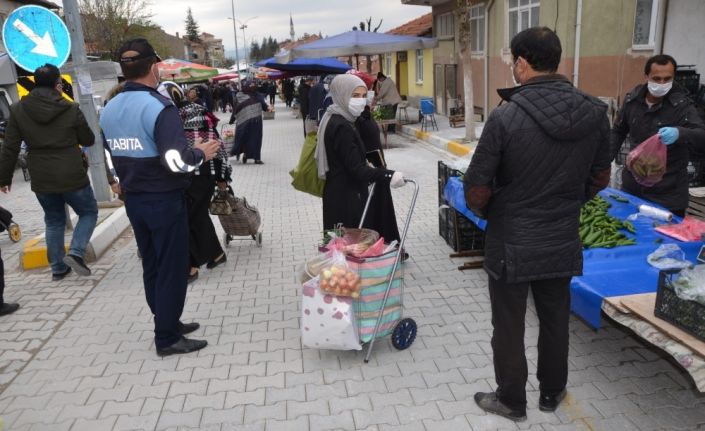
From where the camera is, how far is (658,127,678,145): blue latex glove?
152 inches

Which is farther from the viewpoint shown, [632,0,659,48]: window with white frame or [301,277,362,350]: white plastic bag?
[632,0,659,48]: window with white frame

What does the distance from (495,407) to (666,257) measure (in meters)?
1.60

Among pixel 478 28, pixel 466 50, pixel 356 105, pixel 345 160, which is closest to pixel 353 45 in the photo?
pixel 466 50

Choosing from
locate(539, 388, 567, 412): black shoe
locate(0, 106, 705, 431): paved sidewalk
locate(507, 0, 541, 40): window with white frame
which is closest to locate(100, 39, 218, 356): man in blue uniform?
locate(0, 106, 705, 431): paved sidewalk

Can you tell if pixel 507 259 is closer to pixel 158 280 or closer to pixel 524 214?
pixel 524 214

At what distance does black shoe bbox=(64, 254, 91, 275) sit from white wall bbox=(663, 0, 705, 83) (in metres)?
8.47

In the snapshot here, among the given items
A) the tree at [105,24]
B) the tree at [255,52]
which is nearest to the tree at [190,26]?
the tree at [255,52]

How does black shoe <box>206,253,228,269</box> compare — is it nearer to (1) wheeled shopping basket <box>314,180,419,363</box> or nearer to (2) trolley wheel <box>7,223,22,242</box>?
(1) wheeled shopping basket <box>314,180,419,363</box>

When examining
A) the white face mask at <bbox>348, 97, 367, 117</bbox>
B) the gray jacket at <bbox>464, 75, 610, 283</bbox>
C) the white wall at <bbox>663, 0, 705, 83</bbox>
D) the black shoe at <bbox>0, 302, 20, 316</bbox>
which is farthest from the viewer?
the white wall at <bbox>663, 0, 705, 83</bbox>

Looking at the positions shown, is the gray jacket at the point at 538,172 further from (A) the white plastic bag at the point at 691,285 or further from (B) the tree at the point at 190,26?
(B) the tree at the point at 190,26

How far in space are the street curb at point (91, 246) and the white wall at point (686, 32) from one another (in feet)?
27.6

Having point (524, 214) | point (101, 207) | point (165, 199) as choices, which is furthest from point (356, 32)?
point (524, 214)

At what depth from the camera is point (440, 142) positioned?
1307cm

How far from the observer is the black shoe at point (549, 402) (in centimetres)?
301
